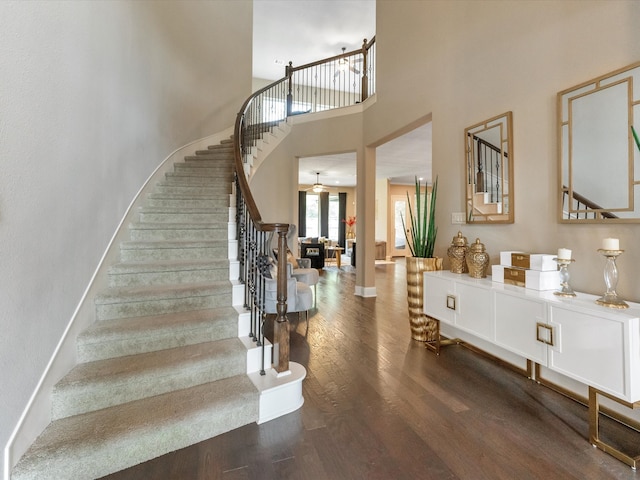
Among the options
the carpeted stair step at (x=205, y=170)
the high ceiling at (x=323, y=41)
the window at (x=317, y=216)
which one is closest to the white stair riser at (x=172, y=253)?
the carpeted stair step at (x=205, y=170)

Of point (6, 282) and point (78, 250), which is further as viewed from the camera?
point (78, 250)

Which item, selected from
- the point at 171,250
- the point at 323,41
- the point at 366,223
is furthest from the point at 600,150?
the point at 323,41

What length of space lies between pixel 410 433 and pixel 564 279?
1384mm

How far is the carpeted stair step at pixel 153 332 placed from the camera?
75.2 inches

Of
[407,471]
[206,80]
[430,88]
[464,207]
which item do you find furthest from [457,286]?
[206,80]

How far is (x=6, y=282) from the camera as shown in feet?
4.28

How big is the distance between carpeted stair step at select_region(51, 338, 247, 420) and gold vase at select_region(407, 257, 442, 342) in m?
1.83

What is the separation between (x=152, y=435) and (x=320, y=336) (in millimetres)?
1938

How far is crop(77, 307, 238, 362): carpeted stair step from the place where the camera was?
1.91m

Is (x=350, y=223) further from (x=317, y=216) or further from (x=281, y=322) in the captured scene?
(x=281, y=322)

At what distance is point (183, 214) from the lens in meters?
3.36

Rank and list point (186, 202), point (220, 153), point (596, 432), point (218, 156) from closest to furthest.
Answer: point (596, 432) < point (186, 202) < point (218, 156) < point (220, 153)

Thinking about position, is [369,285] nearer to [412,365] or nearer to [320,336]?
[320,336]

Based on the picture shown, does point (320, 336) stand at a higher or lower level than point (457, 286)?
lower
